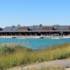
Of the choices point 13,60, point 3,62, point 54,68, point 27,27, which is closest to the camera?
point 54,68

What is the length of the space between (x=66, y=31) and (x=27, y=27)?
1581 cm

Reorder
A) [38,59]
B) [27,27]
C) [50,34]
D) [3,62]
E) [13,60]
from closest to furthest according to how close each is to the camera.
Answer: [3,62]
[13,60]
[38,59]
[50,34]
[27,27]

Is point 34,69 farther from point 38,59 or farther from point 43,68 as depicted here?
point 38,59

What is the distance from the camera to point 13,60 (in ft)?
44.5

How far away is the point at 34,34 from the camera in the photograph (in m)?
134

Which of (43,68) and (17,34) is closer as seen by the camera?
(43,68)

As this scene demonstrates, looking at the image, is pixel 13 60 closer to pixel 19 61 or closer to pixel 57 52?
pixel 19 61

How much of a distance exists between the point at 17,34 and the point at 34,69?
124596 millimetres

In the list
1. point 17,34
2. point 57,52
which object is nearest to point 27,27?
point 17,34

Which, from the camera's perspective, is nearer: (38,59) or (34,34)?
(38,59)

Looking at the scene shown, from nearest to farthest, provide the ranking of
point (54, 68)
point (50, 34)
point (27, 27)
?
point (54, 68), point (50, 34), point (27, 27)

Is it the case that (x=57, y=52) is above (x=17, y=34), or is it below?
above

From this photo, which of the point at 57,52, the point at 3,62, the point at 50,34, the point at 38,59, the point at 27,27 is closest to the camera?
the point at 3,62

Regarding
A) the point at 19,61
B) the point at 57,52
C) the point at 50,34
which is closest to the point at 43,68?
the point at 19,61
